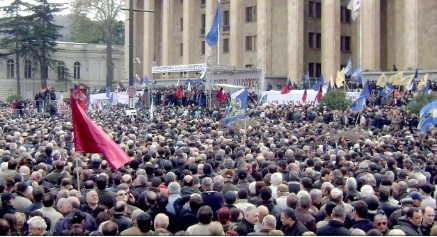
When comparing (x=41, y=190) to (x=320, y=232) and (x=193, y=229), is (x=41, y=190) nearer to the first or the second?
(x=193, y=229)

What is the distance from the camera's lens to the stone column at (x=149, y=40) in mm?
65875

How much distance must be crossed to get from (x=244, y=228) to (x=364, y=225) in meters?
1.40

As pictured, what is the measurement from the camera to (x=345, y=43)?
53.0 m

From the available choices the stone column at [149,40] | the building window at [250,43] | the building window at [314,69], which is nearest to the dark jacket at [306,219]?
the building window at [314,69]

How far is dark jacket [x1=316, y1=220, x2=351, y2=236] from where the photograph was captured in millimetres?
7773

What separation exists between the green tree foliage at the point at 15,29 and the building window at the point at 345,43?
1355 inches

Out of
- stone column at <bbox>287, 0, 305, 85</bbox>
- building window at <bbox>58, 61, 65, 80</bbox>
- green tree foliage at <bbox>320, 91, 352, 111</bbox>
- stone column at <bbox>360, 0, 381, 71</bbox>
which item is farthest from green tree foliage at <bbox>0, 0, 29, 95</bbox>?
green tree foliage at <bbox>320, 91, 352, 111</bbox>

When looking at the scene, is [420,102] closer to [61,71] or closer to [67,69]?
[67,69]

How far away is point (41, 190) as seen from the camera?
936cm

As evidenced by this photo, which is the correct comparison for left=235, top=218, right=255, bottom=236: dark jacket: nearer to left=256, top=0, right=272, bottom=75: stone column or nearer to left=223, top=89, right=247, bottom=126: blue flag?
left=223, top=89, right=247, bottom=126: blue flag

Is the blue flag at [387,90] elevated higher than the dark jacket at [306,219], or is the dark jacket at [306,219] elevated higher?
the blue flag at [387,90]

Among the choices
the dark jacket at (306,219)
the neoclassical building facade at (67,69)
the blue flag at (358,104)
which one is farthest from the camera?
the neoclassical building facade at (67,69)

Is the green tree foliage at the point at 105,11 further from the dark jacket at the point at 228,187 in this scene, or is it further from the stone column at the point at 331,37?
the dark jacket at the point at 228,187

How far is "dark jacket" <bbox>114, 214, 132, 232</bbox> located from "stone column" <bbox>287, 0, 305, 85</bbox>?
42195mm
